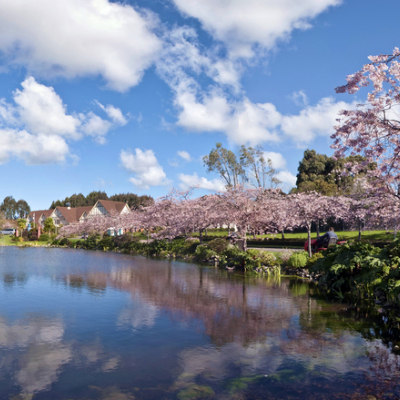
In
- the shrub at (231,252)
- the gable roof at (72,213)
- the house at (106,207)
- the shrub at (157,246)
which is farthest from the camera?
the gable roof at (72,213)

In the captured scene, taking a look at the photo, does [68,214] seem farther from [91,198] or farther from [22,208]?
[22,208]

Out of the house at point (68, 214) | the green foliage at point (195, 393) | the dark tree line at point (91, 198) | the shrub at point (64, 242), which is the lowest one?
the green foliage at point (195, 393)

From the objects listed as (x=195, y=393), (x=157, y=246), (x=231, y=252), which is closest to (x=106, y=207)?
(x=157, y=246)

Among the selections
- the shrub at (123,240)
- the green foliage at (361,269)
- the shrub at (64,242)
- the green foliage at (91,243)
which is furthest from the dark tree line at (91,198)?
the green foliage at (361,269)

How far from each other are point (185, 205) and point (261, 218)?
11.4 metres

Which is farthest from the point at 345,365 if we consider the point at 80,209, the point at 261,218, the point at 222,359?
the point at 80,209

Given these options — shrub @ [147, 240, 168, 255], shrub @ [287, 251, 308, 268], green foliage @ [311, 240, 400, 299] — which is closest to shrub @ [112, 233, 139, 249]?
shrub @ [147, 240, 168, 255]

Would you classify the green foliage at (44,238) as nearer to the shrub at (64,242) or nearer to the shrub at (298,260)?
the shrub at (64,242)

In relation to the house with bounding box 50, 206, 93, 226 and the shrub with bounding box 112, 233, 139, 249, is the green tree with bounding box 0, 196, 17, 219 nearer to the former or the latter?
the house with bounding box 50, 206, 93, 226

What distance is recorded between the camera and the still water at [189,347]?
509 centimetres

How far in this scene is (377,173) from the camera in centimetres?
1092

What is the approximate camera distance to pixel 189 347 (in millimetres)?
6719

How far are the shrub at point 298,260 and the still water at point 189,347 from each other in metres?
5.31

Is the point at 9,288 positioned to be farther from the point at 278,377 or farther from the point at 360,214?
the point at 360,214
